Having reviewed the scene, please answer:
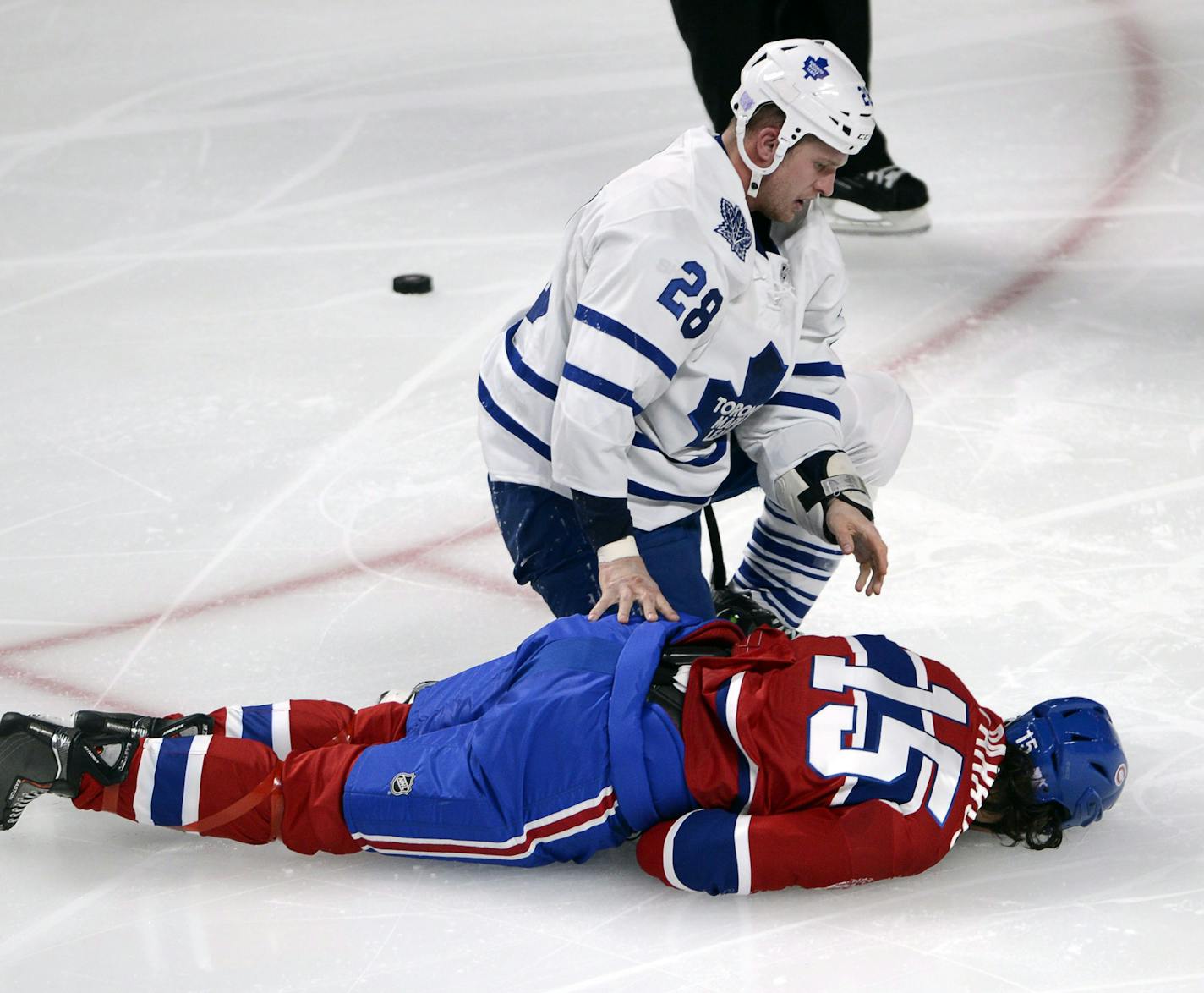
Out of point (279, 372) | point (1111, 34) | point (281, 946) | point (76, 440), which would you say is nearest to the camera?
point (281, 946)

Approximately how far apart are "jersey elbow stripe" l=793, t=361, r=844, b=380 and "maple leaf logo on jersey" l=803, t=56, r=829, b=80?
1.49ft

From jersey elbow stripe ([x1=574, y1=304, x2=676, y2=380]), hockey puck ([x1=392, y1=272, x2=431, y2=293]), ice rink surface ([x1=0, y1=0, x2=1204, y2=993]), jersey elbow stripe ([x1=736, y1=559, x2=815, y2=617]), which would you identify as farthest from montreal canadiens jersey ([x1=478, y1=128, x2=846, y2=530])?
hockey puck ([x1=392, y1=272, x2=431, y2=293])

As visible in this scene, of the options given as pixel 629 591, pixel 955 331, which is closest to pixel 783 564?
pixel 629 591

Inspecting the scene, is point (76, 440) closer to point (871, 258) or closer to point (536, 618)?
point (536, 618)

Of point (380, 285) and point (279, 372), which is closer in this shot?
point (279, 372)

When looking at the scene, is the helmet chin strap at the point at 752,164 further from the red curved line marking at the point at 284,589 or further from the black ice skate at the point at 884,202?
the black ice skate at the point at 884,202

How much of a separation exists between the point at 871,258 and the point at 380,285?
1217mm

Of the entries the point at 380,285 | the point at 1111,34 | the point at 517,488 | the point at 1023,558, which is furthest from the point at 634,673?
the point at 1111,34

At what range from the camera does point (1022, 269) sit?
406cm

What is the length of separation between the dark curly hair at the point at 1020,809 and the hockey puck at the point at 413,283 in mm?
2304

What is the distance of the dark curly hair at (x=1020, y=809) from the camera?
1991 mm

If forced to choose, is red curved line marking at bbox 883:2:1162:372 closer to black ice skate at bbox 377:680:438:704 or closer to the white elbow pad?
the white elbow pad

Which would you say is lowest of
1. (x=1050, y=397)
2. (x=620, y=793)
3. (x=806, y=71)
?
(x=1050, y=397)

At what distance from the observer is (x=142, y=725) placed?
6.97 feet
